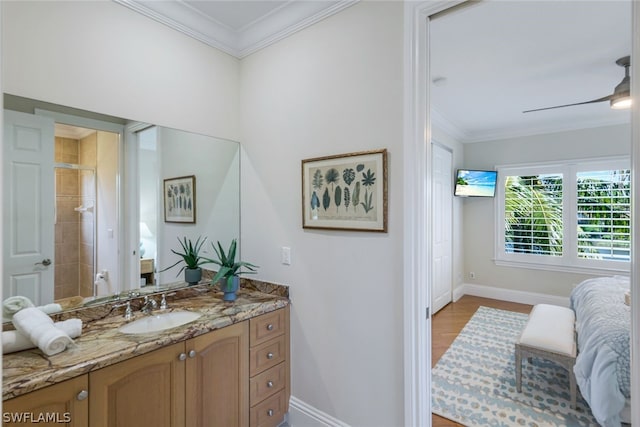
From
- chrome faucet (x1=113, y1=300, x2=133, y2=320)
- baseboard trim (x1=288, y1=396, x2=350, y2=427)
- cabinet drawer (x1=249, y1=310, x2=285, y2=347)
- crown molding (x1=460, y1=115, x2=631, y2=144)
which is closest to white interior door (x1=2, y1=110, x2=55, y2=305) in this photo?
chrome faucet (x1=113, y1=300, x2=133, y2=320)

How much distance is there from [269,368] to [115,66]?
6.49ft

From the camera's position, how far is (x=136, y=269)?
2.01m

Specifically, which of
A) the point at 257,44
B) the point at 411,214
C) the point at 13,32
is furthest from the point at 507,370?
the point at 13,32

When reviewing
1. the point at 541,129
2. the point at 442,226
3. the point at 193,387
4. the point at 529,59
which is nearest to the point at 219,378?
the point at 193,387

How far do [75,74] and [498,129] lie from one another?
16.6 feet

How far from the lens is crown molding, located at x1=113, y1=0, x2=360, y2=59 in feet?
6.35

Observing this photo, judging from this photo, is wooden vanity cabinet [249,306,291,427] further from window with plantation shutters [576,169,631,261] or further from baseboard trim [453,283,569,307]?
window with plantation shutters [576,169,631,261]

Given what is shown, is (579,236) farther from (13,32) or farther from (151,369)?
(13,32)

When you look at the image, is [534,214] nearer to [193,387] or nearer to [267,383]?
[267,383]

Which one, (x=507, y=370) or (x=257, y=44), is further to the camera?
(x=507, y=370)

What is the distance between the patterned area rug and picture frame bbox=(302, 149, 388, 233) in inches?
63.2

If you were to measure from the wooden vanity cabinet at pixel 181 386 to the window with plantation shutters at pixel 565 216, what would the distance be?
15.0ft

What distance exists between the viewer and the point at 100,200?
184cm

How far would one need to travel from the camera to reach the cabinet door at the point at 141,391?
1327 mm
